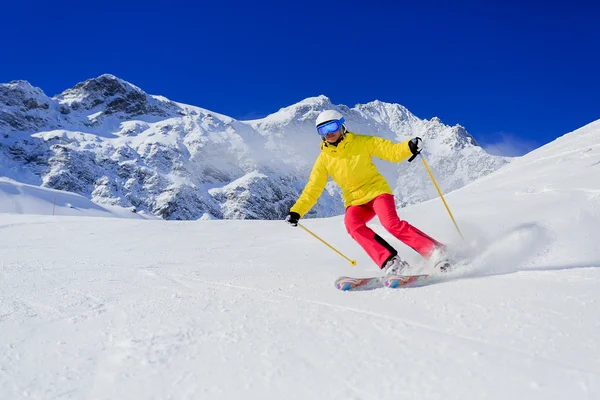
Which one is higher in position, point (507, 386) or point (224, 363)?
point (507, 386)

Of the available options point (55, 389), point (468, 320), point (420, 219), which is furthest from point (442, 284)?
point (420, 219)

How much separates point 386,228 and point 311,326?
2.35m

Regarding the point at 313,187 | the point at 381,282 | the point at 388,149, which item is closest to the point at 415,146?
the point at 388,149

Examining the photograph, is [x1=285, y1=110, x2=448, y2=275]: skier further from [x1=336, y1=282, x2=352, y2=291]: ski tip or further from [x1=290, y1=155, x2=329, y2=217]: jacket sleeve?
[x1=336, y1=282, x2=352, y2=291]: ski tip

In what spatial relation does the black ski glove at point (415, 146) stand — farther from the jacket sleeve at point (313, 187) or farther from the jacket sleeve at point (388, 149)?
the jacket sleeve at point (313, 187)

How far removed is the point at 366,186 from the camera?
202 inches

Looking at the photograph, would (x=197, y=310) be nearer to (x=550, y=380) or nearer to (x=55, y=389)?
(x=55, y=389)

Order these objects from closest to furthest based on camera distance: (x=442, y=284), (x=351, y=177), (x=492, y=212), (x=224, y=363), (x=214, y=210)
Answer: (x=224, y=363), (x=442, y=284), (x=351, y=177), (x=492, y=212), (x=214, y=210)

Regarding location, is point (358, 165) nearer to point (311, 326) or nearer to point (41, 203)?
point (311, 326)

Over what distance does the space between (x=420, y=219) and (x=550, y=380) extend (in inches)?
248

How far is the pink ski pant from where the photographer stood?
4668mm

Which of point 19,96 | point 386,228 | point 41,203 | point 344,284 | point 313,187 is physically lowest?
point 41,203

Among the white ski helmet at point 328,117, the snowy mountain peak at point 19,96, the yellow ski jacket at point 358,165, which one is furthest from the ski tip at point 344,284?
the snowy mountain peak at point 19,96

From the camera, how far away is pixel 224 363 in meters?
2.33
